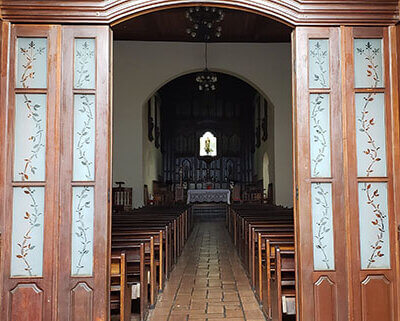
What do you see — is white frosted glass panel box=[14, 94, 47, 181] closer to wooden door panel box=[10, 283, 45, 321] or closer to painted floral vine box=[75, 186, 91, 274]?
painted floral vine box=[75, 186, 91, 274]

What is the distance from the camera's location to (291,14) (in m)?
3.29

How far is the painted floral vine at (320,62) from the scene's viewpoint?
3281mm

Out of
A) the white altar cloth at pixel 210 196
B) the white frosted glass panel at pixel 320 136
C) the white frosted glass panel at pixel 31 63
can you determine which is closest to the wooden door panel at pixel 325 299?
the white frosted glass panel at pixel 320 136

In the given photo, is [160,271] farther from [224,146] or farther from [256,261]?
[224,146]

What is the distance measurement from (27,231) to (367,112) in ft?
8.77

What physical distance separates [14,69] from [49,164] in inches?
29.7

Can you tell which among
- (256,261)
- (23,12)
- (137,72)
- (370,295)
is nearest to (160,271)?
(256,261)

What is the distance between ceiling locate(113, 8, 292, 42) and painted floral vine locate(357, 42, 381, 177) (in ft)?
20.2

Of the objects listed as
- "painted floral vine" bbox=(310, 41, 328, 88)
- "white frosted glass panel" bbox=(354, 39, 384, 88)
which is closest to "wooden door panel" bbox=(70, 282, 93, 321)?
"painted floral vine" bbox=(310, 41, 328, 88)

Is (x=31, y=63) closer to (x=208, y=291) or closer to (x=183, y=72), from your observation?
(x=208, y=291)

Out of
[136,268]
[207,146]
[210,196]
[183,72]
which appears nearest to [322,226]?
[136,268]

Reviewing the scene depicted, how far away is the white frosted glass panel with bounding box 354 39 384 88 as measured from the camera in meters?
3.28

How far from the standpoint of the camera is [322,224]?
3.21 m

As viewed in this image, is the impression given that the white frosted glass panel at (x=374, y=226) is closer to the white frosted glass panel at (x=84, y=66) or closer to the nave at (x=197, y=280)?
the nave at (x=197, y=280)
